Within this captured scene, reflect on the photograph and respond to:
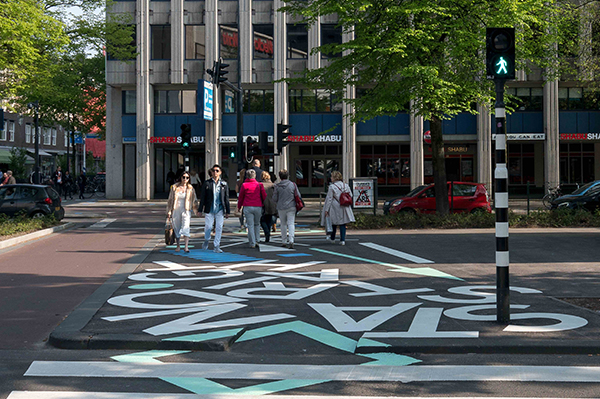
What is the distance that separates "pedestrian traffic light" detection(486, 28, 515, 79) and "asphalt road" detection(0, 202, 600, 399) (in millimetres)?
2609

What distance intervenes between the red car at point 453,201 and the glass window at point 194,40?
21.1m

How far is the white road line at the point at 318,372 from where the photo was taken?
16.9 ft

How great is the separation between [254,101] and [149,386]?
35.1 meters

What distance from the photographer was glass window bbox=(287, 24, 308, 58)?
126ft

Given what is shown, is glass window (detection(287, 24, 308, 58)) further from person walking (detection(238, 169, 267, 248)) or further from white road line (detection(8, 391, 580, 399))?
white road line (detection(8, 391, 580, 399))

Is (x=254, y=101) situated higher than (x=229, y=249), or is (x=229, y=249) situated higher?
(x=254, y=101)

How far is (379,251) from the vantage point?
46.4ft

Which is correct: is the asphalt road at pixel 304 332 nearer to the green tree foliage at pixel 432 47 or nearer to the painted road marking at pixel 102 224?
the green tree foliage at pixel 432 47

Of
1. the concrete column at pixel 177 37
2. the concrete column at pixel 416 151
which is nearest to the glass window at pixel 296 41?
the concrete column at pixel 177 37

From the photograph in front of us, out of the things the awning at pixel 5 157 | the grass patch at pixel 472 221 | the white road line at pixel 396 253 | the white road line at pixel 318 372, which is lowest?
the white road line at pixel 318 372

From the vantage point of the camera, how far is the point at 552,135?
37.2 metres

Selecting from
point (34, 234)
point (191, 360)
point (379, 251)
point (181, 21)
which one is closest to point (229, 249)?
point (379, 251)

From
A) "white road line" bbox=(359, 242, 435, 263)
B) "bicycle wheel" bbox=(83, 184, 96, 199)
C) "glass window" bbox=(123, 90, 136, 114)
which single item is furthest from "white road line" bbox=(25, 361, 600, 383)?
"bicycle wheel" bbox=(83, 184, 96, 199)

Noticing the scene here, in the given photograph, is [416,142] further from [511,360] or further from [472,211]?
[511,360]
